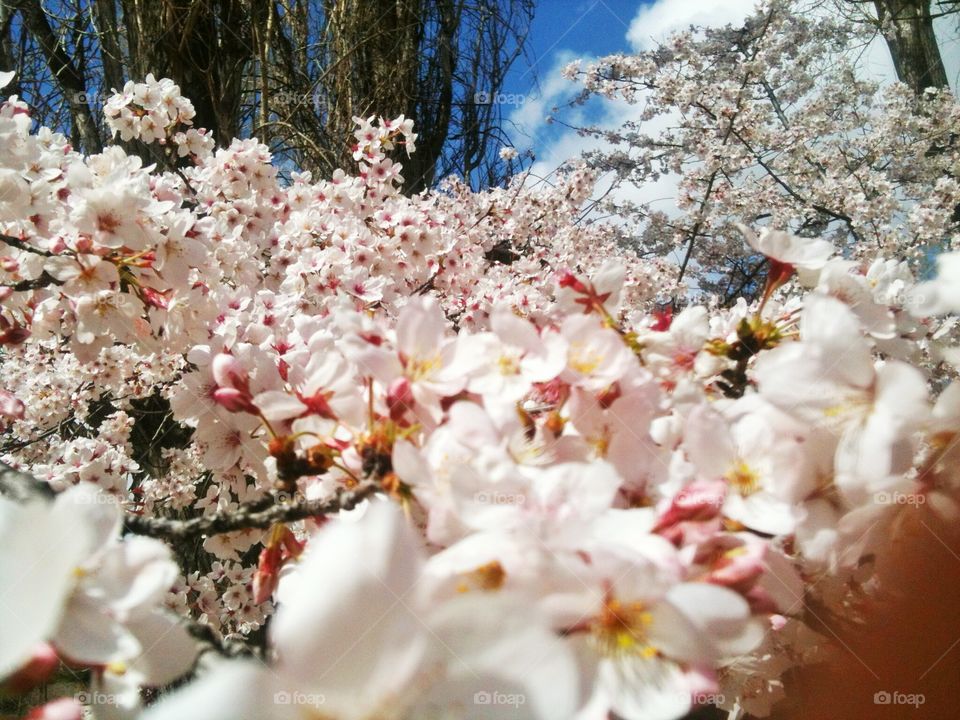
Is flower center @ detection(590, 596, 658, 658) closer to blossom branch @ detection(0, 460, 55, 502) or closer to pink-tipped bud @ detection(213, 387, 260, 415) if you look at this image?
pink-tipped bud @ detection(213, 387, 260, 415)

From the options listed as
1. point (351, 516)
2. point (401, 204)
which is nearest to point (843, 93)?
point (401, 204)

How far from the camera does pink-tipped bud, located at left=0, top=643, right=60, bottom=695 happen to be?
32cm

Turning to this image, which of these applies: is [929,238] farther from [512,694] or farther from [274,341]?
[512,694]

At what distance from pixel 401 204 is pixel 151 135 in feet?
3.00

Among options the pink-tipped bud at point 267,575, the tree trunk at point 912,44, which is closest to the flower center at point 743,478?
the pink-tipped bud at point 267,575

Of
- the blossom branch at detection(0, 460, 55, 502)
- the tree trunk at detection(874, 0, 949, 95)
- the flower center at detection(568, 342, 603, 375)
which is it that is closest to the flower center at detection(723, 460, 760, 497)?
the flower center at detection(568, 342, 603, 375)

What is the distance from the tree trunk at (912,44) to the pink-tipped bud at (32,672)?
17.0 ft

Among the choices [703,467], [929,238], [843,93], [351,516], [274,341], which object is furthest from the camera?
[843,93]

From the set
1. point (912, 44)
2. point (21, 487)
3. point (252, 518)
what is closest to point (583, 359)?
point (252, 518)

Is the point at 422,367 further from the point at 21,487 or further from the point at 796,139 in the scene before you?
the point at 796,139

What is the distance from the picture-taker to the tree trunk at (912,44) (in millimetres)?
3953

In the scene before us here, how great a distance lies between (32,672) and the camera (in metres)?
0.33

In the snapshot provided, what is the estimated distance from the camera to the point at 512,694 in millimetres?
286

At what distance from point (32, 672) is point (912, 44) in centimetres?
550
